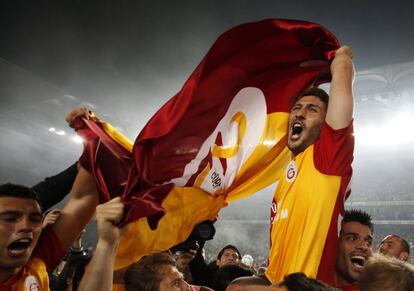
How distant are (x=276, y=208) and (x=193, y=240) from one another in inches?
30.5

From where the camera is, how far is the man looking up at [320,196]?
1.80 m

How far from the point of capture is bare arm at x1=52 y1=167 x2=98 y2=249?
89.4 inches

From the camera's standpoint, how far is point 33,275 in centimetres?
204

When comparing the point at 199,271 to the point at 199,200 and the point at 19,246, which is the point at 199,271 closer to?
the point at 199,200

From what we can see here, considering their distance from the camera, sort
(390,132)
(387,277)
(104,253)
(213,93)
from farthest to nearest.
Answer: (390,132) → (213,93) → (104,253) → (387,277)

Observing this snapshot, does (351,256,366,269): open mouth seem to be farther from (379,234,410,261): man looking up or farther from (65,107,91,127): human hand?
(379,234,410,261): man looking up

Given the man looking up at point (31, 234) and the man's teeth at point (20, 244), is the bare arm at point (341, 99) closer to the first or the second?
the man looking up at point (31, 234)

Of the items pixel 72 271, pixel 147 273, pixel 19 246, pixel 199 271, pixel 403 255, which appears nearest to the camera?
pixel 19 246

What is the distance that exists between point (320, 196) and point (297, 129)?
0.43m

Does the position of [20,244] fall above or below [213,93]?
below

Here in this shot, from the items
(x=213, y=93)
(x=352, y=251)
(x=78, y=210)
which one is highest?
(x=213, y=93)

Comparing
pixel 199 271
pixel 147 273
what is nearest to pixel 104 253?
pixel 147 273

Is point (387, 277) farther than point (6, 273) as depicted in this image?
No

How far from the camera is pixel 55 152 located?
18.3m
